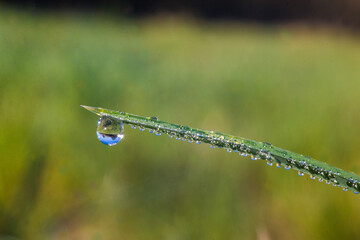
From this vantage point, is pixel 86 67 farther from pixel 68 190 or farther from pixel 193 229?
pixel 193 229

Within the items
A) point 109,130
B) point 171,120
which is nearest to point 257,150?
point 109,130

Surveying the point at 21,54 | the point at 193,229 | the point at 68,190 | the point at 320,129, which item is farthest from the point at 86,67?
the point at 320,129

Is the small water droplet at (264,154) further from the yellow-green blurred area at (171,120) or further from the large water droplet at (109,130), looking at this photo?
the yellow-green blurred area at (171,120)

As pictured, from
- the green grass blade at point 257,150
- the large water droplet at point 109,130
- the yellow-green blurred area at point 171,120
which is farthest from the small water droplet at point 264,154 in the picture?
the yellow-green blurred area at point 171,120

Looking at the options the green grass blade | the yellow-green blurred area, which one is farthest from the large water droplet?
the yellow-green blurred area

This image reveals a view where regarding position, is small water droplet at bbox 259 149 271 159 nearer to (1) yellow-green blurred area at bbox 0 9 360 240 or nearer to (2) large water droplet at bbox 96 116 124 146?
(2) large water droplet at bbox 96 116 124 146
